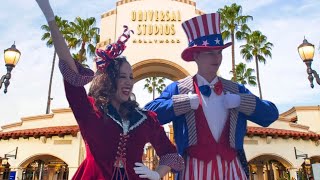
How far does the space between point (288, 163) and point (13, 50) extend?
12.1 meters

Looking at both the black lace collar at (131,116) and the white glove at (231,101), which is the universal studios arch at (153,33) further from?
the black lace collar at (131,116)

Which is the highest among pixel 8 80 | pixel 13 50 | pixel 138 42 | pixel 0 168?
pixel 138 42

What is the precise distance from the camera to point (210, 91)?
11.4 ft

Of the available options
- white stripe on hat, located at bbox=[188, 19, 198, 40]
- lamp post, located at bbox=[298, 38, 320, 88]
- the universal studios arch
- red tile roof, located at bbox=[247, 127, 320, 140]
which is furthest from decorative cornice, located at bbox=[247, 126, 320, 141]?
white stripe on hat, located at bbox=[188, 19, 198, 40]

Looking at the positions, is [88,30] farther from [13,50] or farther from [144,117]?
[144,117]

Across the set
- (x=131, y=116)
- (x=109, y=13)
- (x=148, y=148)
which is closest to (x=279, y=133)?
(x=148, y=148)

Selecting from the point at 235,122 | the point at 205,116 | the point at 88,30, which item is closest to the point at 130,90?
the point at 205,116

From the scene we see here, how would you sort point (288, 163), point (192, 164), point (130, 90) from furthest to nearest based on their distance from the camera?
point (288, 163) < point (192, 164) < point (130, 90)

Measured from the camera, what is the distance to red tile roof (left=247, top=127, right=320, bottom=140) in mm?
13387

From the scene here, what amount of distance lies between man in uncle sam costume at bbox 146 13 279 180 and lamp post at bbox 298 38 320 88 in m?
4.41

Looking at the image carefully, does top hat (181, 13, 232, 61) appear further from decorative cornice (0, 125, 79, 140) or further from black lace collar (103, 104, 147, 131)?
decorative cornice (0, 125, 79, 140)

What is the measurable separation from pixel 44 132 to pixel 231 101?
1169cm

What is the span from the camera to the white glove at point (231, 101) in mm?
3334

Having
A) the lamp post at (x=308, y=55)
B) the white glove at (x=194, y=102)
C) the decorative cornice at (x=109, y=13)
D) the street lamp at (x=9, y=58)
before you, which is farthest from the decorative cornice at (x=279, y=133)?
the white glove at (x=194, y=102)
